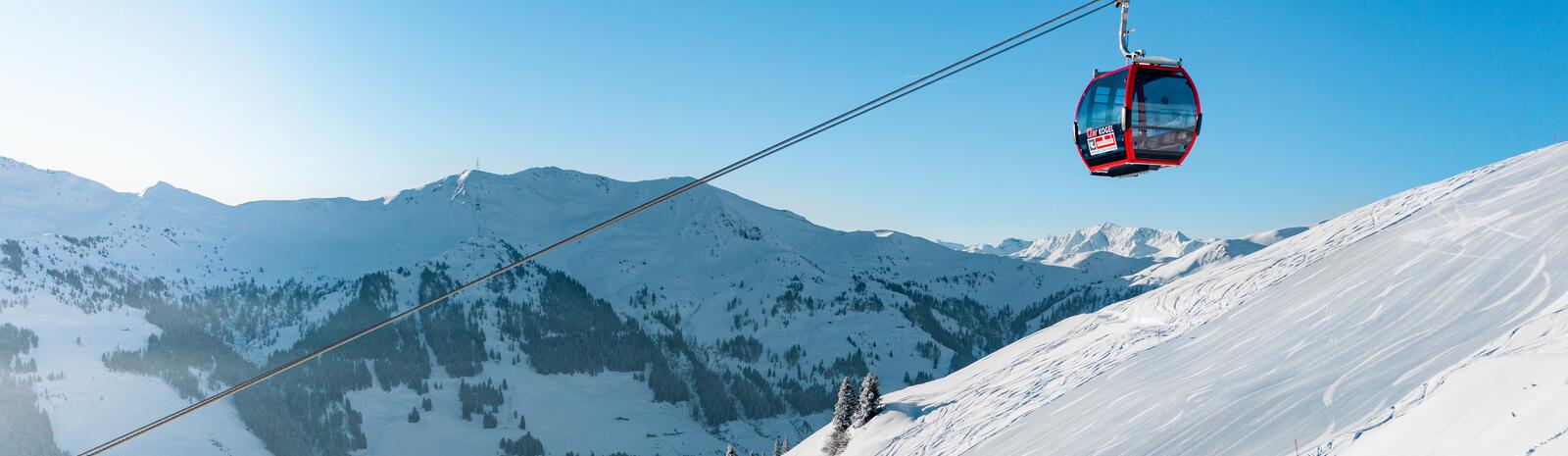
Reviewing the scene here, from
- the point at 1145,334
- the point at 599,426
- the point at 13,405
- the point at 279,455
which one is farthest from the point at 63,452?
the point at 1145,334

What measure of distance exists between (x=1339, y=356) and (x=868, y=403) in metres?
22.4

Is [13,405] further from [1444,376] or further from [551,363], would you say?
[1444,376]

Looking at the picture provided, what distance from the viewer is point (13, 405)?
123 metres

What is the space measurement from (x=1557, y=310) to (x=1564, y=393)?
906cm

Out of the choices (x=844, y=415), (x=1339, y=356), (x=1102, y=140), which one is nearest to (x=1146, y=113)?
(x=1102, y=140)

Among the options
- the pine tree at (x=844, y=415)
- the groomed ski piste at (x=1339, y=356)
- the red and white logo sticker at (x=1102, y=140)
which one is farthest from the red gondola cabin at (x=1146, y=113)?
the pine tree at (x=844, y=415)

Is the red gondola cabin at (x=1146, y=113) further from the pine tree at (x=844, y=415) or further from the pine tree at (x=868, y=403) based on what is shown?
the pine tree at (x=844, y=415)

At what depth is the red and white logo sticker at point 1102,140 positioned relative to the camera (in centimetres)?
1429

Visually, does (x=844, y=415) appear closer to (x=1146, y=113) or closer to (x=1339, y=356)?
(x=1339, y=356)

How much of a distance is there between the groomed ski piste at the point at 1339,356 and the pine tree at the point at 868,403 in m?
1.34

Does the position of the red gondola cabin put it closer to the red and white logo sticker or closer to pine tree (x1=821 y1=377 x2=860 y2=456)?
the red and white logo sticker

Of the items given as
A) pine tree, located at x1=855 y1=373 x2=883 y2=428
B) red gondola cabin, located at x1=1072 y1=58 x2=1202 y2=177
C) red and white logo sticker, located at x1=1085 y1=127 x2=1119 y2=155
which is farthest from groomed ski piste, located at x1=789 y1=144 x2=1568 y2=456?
Answer: red and white logo sticker, located at x1=1085 y1=127 x2=1119 y2=155

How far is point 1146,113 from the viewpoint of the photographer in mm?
13828

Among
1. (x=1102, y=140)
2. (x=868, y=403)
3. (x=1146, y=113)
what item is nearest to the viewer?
(x=1146, y=113)
